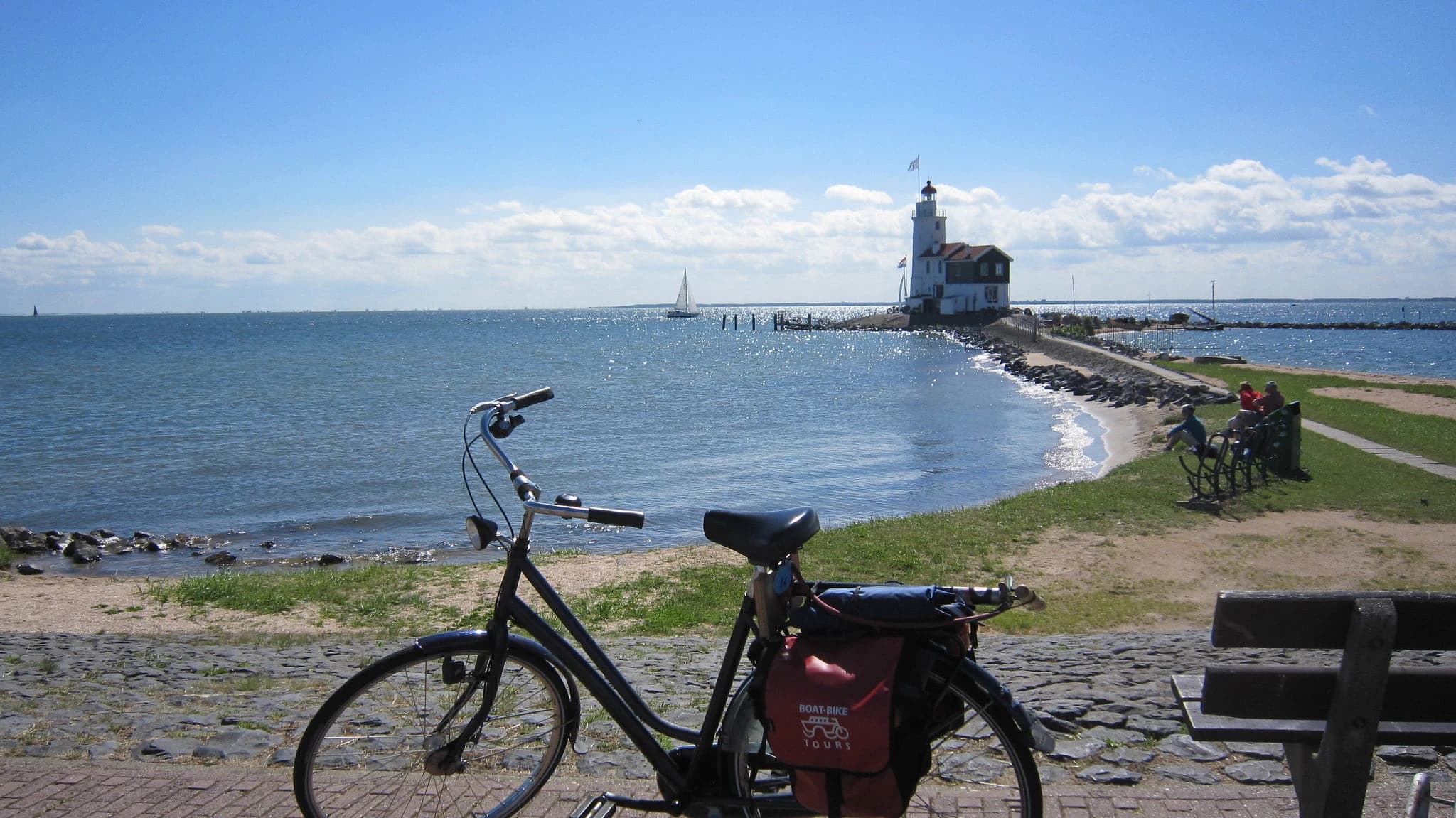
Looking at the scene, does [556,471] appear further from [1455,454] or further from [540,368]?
[540,368]

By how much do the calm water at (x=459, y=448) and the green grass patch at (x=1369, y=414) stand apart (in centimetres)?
483

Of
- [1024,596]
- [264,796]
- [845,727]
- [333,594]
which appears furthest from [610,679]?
[333,594]

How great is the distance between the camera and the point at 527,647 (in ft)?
11.7

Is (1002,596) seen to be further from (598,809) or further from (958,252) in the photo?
(958,252)

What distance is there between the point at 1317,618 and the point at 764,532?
65.8 inches

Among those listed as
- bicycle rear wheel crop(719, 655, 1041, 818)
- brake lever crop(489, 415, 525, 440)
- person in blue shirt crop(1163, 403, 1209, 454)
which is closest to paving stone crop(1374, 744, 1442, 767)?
bicycle rear wheel crop(719, 655, 1041, 818)

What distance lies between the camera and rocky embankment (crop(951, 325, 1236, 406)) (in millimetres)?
29156

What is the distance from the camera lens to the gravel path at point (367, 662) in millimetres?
4422

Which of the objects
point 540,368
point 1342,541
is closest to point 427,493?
point 1342,541

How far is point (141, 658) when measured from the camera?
23.5 ft

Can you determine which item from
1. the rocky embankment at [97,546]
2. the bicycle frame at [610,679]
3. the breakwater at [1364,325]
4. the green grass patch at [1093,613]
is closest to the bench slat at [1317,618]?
the bicycle frame at [610,679]

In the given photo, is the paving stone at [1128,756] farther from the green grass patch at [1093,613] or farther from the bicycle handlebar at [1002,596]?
the green grass patch at [1093,613]

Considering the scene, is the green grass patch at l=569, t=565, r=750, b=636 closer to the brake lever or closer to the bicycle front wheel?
the bicycle front wheel

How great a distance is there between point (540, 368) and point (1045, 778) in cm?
7216
